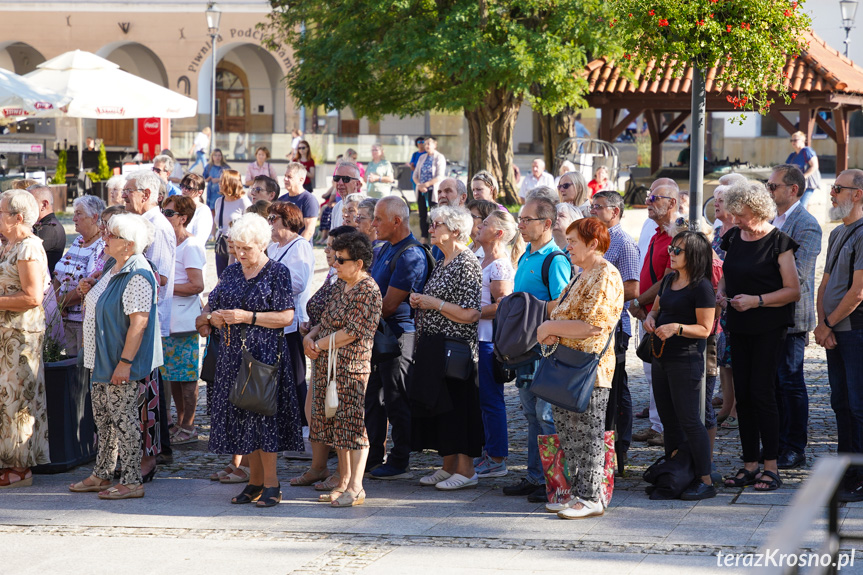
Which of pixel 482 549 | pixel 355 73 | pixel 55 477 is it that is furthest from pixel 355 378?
pixel 355 73

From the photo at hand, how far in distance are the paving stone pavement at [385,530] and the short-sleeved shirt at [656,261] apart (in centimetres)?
119

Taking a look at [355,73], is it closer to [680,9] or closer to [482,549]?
[680,9]

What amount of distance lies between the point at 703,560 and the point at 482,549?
3.51ft

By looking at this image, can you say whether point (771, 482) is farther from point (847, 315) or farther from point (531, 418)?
point (531, 418)

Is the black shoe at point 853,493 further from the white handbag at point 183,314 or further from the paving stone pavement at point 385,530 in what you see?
the white handbag at point 183,314

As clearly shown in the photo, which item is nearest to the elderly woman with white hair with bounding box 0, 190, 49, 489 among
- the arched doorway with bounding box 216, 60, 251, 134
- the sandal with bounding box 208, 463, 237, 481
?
the sandal with bounding box 208, 463, 237, 481

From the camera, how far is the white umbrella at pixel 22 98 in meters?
15.2

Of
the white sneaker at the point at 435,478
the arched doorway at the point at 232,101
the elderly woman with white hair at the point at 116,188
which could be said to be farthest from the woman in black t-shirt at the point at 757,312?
the arched doorway at the point at 232,101

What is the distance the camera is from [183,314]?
7844 mm

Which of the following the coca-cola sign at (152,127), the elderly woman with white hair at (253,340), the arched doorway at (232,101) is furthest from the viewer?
the arched doorway at (232,101)

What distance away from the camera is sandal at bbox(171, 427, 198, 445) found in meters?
8.06

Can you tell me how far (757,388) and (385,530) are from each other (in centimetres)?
234

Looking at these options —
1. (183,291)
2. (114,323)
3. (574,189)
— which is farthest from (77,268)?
(574,189)

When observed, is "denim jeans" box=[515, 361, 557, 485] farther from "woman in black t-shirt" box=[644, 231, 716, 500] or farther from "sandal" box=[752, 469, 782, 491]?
"sandal" box=[752, 469, 782, 491]
